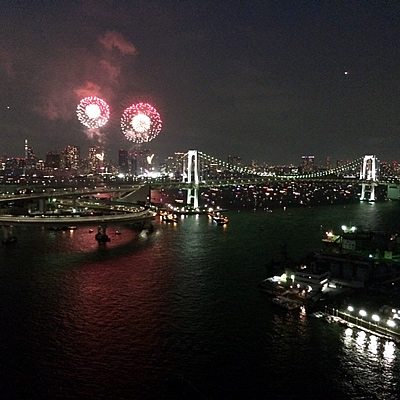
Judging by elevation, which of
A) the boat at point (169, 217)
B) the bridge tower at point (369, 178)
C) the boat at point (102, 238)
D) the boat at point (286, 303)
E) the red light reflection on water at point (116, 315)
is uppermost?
the bridge tower at point (369, 178)

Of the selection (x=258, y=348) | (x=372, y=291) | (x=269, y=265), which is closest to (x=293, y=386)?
(x=258, y=348)

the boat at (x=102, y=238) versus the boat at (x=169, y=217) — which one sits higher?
the boat at (x=169, y=217)

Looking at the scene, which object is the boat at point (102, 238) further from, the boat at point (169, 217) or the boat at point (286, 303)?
the boat at point (286, 303)

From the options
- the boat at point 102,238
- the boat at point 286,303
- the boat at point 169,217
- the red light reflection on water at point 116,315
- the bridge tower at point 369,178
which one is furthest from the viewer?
Result: the bridge tower at point 369,178

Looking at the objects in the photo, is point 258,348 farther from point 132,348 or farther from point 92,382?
point 92,382

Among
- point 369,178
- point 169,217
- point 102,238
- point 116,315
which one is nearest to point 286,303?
point 116,315

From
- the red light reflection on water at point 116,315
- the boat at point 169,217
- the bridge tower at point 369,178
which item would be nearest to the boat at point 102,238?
the red light reflection on water at point 116,315

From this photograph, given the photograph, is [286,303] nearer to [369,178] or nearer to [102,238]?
[102,238]

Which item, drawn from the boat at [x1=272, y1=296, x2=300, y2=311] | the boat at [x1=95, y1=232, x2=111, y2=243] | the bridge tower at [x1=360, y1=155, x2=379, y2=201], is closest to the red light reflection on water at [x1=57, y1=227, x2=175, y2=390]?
the boat at [x1=272, y1=296, x2=300, y2=311]

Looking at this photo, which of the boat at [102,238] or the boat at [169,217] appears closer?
the boat at [102,238]

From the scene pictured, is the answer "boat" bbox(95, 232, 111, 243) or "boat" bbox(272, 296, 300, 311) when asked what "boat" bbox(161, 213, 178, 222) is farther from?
"boat" bbox(272, 296, 300, 311)
